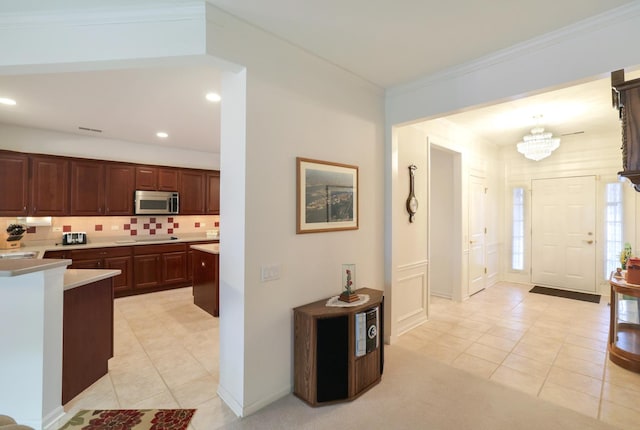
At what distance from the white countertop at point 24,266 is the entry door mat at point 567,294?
669 centimetres

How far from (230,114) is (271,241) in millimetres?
1018

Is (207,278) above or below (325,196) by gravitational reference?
below

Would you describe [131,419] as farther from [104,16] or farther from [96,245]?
[96,245]

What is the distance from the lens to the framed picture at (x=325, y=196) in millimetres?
2465

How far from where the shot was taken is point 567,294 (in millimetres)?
5191

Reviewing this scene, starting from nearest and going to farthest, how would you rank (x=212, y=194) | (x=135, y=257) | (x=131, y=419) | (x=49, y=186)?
(x=131, y=419)
(x=49, y=186)
(x=135, y=257)
(x=212, y=194)

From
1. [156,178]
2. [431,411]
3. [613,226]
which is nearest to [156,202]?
[156,178]

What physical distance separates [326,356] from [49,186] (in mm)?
4969

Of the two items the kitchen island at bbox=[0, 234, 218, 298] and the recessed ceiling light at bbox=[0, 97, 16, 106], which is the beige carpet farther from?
the recessed ceiling light at bbox=[0, 97, 16, 106]

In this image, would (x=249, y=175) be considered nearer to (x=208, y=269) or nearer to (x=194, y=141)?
(x=208, y=269)

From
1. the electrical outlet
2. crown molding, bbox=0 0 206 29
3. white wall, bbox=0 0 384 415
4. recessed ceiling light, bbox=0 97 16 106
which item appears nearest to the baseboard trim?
white wall, bbox=0 0 384 415

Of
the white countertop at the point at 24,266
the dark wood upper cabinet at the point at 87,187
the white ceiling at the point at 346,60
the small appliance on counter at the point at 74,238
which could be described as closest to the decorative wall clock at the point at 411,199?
the white ceiling at the point at 346,60

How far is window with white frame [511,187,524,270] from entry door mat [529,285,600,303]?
1.99 feet

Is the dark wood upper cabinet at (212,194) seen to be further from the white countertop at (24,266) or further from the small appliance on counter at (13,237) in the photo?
the white countertop at (24,266)
